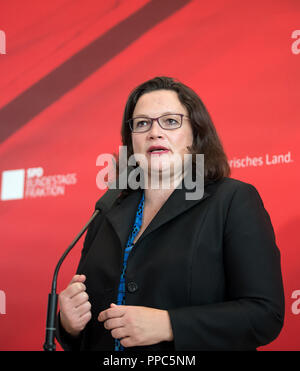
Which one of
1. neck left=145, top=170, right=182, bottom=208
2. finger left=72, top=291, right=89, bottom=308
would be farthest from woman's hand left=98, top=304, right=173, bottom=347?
neck left=145, top=170, right=182, bottom=208

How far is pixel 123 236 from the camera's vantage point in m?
1.46

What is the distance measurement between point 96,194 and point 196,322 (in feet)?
5.14

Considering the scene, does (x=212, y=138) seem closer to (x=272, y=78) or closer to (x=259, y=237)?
(x=259, y=237)

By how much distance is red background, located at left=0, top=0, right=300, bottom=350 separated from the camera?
2.20m

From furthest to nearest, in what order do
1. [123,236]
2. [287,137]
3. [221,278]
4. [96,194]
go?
[96,194], [287,137], [123,236], [221,278]

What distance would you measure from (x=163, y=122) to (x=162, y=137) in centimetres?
6

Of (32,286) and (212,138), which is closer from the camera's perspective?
(212,138)

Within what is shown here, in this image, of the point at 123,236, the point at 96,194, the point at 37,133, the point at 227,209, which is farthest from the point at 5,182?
the point at 227,209

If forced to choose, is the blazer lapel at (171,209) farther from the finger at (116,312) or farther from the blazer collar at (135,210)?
the finger at (116,312)

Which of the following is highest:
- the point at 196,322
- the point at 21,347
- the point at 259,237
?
the point at 259,237

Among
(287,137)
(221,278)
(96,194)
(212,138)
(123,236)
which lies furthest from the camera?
(96,194)

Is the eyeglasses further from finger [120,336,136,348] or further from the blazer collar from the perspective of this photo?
finger [120,336,136,348]

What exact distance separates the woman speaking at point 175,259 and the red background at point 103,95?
700mm

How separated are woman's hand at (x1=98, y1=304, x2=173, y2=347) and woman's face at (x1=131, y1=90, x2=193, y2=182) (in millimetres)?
530
